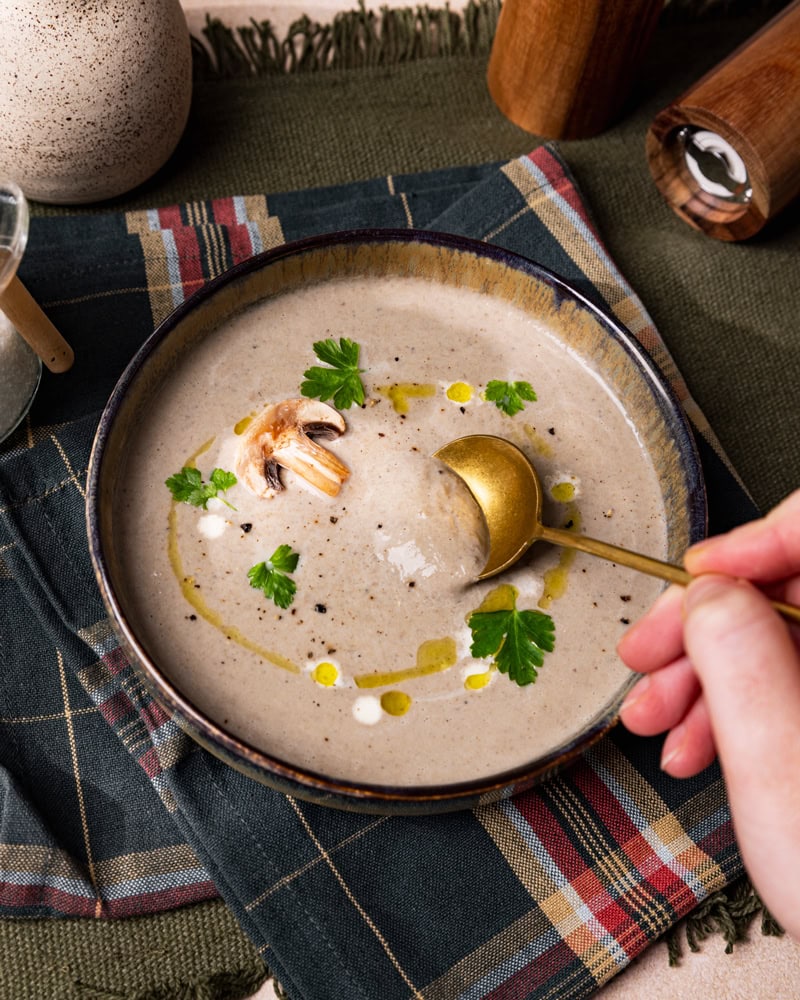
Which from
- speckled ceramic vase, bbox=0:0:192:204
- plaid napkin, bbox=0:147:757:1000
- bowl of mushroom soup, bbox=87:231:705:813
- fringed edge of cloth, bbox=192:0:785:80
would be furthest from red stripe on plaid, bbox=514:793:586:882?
fringed edge of cloth, bbox=192:0:785:80

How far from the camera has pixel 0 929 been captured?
1.09m

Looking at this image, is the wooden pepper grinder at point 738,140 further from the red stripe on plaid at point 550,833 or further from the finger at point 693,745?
the red stripe on plaid at point 550,833

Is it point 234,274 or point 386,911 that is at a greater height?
point 234,274

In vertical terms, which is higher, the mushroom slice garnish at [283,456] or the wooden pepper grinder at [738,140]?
the wooden pepper grinder at [738,140]

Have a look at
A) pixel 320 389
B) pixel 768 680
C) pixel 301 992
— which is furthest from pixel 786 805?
pixel 320 389

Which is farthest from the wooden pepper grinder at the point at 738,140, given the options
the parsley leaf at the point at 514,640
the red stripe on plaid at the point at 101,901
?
the red stripe on plaid at the point at 101,901

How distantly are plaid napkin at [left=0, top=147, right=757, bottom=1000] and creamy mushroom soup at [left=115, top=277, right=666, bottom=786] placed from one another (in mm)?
113

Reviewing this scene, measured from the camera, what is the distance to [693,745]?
3.31 ft

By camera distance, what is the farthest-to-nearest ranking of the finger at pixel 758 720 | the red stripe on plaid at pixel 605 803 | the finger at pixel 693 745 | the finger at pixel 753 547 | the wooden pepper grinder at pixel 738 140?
1. the wooden pepper grinder at pixel 738 140
2. the red stripe on plaid at pixel 605 803
3. the finger at pixel 693 745
4. the finger at pixel 753 547
5. the finger at pixel 758 720

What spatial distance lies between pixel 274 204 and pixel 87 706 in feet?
2.51

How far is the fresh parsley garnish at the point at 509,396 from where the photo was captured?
47.0 inches

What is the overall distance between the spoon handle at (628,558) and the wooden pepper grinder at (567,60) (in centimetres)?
73

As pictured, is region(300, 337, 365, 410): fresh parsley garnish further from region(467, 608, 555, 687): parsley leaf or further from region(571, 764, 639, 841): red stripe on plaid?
region(571, 764, 639, 841): red stripe on plaid

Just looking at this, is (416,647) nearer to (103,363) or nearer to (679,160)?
(103,363)
